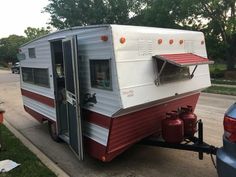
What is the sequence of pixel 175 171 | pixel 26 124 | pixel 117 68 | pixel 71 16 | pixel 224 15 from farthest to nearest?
pixel 71 16 → pixel 224 15 → pixel 26 124 → pixel 175 171 → pixel 117 68

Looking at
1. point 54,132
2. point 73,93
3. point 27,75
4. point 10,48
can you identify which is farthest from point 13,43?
point 73,93

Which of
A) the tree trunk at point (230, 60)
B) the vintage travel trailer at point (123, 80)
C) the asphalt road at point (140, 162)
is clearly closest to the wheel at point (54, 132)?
the asphalt road at point (140, 162)

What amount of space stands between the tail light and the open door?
2.71 meters

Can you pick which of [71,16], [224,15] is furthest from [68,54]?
[71,16]

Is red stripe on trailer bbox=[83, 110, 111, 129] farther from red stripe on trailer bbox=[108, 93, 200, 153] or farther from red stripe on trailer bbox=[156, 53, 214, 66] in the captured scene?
red stripe on trailer bbox=[156, 53, 214, 66]

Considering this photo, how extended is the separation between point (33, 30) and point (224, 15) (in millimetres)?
66687

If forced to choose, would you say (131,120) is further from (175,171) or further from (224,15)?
(224,15)

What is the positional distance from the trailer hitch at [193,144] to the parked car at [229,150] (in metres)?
1.42

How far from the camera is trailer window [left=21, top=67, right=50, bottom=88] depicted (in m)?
7.44

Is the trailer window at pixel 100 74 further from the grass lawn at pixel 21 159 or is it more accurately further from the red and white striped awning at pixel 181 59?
the grass lawn at pixel 21 159

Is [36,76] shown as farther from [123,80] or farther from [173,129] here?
[173,129]

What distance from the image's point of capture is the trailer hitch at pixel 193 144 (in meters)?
5.07

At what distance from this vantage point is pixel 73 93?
18.5 ft

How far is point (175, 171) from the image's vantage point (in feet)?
17.9
